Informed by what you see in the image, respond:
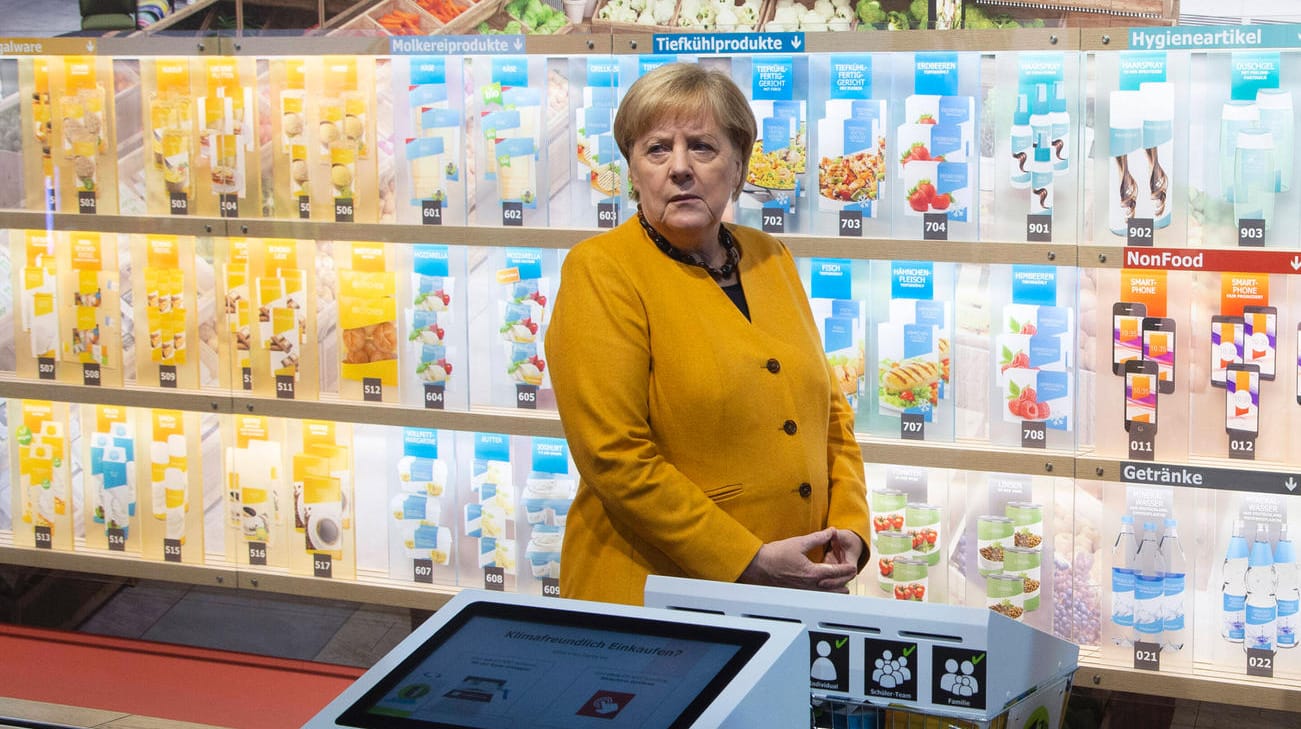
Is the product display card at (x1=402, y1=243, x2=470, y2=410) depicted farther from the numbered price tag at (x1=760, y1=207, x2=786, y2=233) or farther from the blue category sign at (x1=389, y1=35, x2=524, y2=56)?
the numbered price tag at (x1=760, y1=207, x2=786, y2=233)

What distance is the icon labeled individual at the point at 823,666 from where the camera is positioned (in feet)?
4.27

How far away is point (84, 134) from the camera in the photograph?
158 inches

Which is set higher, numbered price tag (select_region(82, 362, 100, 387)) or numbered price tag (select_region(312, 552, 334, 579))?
numbered price tag (select_region(82, 362, 100, 387))

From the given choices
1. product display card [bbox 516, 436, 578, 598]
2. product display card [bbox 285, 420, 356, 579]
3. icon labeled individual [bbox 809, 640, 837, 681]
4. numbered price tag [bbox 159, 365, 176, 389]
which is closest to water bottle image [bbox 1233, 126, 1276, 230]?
product display card [bbox 516, 436, 578, 598]

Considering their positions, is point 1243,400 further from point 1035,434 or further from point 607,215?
point 607,215

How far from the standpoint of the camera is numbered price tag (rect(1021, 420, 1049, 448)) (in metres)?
3.41

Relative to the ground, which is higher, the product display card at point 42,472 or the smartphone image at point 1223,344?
the smartphone image at point 1223,344

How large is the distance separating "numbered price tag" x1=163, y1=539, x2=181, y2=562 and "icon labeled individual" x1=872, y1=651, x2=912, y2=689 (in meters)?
3.29

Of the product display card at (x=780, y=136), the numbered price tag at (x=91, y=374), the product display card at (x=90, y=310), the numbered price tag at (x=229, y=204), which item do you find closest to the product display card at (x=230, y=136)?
the numbered price tag at (x=229, y=204)

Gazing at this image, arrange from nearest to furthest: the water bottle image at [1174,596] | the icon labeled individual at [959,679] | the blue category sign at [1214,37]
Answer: the icon labeled individual at [959,679] < the blue category sign at [1214,37] < the water bottle image at [1174,596]

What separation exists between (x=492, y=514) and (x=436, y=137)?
110 cm

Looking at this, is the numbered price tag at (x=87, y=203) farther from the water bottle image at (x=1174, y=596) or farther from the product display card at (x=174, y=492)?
the water bottle image at (x=1174, y=596)

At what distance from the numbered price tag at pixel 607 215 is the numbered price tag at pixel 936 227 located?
823 millimetres

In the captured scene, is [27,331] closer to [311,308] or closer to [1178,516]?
[311,308]
